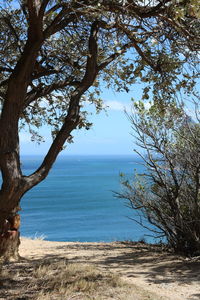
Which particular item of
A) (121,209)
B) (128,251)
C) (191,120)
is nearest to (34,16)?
(191,120)

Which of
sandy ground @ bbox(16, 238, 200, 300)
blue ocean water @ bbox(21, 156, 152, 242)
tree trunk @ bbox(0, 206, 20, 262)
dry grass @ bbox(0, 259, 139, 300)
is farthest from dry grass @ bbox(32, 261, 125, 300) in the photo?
blue ocean water @ bbox(21, 156, 152, 242)

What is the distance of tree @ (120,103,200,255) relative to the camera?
8.23 meters

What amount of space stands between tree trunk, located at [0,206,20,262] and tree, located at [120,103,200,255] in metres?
2.83

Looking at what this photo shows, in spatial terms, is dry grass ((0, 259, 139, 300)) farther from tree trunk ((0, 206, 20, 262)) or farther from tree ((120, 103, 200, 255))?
tree ((120, 103, 200, 255))

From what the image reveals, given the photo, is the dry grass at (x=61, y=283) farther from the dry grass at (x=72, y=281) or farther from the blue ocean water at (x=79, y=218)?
the blue ocean water at (x=79, y=218)

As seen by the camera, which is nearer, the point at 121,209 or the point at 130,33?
the point at 130,33

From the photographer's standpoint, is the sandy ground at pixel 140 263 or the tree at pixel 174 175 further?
the tree at pixel 174 175

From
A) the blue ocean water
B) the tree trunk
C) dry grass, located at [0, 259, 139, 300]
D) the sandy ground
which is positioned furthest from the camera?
the blue ocean water

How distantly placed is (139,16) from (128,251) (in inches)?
200

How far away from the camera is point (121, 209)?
1761 inches

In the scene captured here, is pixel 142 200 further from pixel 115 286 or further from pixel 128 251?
pixel 115 286

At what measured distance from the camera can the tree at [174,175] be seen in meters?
8.23

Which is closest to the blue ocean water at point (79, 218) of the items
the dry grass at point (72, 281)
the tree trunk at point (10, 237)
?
the tree trunk at point (10, 237)

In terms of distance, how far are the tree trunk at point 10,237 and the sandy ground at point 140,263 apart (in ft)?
2.03
